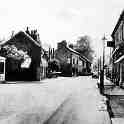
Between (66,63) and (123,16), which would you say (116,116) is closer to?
(123,16)

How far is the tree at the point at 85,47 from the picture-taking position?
10223cm

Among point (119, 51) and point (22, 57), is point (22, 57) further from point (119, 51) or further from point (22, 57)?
point (119, 51)

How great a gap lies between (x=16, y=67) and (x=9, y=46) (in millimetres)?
3792

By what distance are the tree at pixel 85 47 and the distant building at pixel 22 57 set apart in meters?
59.3

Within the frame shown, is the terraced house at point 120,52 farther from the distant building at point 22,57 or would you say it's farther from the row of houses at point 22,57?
the distant building at point 22,57

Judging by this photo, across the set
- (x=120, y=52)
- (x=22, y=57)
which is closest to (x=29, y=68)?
(x=22, y=57)

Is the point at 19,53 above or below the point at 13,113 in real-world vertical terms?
above

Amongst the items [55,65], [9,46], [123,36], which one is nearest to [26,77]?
[9,46]

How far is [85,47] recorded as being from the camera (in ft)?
337

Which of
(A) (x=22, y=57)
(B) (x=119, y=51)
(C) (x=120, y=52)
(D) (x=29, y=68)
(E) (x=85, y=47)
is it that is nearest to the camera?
(C) (x=120, y=52)

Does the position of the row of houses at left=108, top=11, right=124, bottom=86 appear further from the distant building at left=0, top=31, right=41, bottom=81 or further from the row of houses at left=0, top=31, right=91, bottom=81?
the distant building at left=0, top=31, right=41, bottom=81

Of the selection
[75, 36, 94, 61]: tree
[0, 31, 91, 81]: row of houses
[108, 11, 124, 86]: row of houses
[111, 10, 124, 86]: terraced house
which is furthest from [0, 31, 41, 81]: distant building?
[75, 36, 94, 61]: tree

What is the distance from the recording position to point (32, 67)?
43500mm

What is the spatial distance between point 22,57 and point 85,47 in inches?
2439
